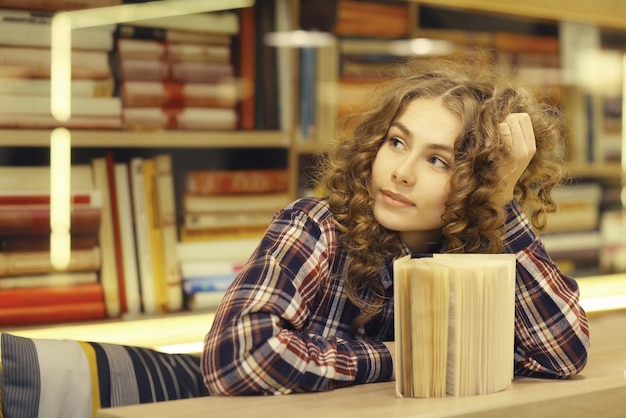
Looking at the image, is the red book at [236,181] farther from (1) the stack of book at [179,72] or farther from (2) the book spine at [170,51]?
(2) the book spine at [170,51]

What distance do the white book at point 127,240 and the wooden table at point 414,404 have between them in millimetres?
1289

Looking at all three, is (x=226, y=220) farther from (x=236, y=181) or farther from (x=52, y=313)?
(x=52, y=313)

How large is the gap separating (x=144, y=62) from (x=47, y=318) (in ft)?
2.34

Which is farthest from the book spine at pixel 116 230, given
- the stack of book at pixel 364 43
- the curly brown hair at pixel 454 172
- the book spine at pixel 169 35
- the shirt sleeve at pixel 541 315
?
the shirt sleeve at pixel 541 315

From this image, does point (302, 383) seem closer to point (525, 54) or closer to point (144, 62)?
point (144, 62)

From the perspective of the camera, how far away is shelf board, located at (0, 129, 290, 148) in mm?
2338

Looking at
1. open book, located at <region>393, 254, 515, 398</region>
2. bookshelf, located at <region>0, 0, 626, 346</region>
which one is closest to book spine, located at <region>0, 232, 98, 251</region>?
bookshelf, located at <region>0, 0, 626, 346</region>

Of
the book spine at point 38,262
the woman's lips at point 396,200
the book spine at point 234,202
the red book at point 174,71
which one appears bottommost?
the book spine at point 38,262

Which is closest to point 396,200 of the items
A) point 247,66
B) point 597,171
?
point 247,66

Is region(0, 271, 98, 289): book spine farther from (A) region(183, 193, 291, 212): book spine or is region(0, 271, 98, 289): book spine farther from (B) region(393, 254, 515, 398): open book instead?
(B) region(393, 254, 515, 398): open book

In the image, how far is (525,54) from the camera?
3.23 metres

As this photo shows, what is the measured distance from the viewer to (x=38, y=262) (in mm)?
2391

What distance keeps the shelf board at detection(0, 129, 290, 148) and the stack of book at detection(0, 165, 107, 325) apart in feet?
0.24

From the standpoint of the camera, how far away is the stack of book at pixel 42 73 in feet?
7.54
